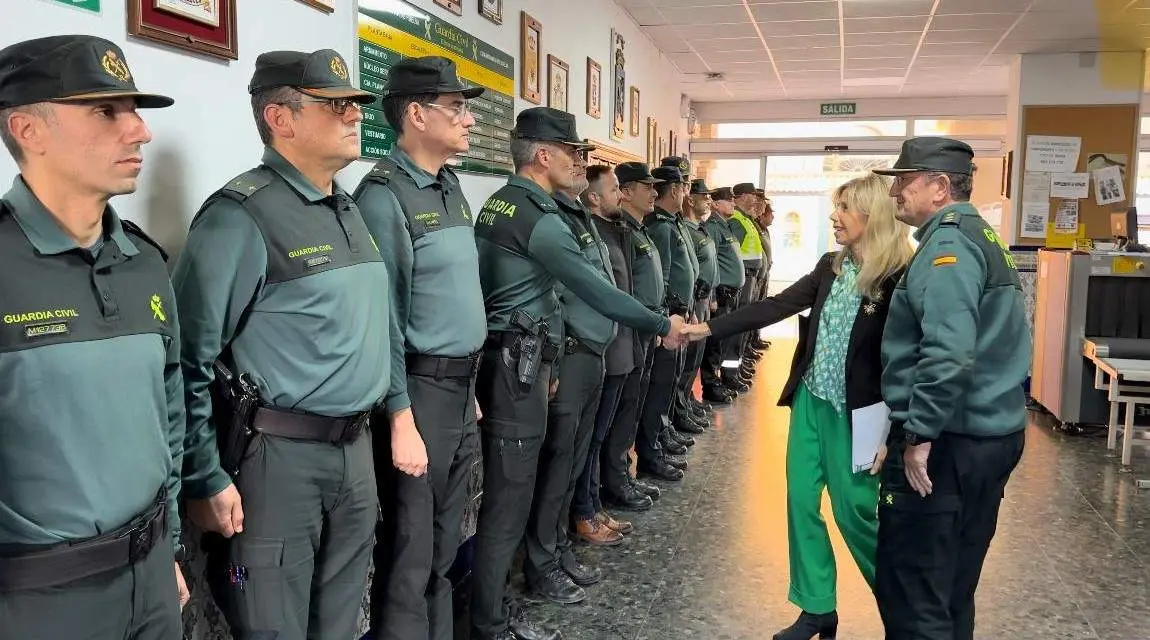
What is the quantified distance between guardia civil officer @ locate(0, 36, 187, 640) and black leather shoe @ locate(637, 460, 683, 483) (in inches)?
130

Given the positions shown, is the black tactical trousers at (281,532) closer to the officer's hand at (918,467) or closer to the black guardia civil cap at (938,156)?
the officer's hand at (918,467)

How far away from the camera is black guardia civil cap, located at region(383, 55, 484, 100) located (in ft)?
7.16

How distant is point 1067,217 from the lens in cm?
740

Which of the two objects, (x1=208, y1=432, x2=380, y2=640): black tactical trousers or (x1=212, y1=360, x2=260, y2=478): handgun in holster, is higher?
(x1=212, y1=360, x2=260, y2=478): handgun in holster

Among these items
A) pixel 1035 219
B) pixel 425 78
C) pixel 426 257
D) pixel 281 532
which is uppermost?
pixel 425 78

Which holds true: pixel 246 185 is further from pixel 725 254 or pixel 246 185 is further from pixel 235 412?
pixel 725 254

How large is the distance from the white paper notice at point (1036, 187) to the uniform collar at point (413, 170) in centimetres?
692

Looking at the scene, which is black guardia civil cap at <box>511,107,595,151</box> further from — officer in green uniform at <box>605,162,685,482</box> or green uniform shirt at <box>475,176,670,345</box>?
officer in green uniform at <box>605,162,685,482</box>

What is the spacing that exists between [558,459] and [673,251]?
2.14 metres

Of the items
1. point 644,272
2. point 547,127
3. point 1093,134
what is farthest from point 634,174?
point 1093,134

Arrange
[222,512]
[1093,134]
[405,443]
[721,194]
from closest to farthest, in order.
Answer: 1. [222,512]
2. [405,443]
3. [721,194]
4. [1093,134]

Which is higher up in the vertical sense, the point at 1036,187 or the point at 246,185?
the point at 1036,187

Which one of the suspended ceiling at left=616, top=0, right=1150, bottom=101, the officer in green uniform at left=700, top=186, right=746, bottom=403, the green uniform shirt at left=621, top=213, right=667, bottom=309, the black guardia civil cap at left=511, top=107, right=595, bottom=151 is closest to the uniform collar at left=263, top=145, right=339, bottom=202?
the black guardia civil cap at left=511, top=107, right=595, bottom=151

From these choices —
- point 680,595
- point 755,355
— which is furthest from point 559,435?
point 755,355
